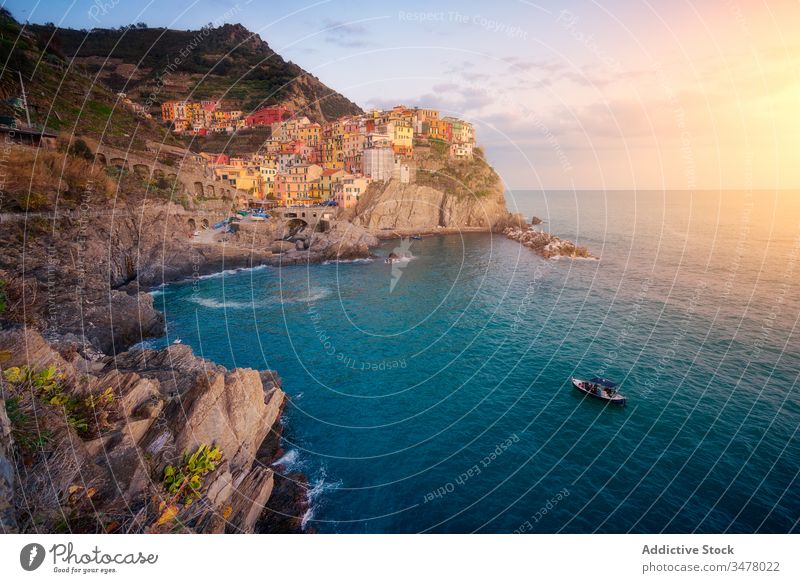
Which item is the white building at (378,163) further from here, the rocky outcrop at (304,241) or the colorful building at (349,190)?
the rocky outcrop at (304,241)

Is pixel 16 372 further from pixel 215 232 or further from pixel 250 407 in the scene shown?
pixel 215 232

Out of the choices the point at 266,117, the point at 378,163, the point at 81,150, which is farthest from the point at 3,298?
the point at 266,117

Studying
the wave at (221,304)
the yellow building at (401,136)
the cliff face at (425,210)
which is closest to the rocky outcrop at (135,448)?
the wave at (221,304)

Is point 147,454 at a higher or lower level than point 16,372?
lower

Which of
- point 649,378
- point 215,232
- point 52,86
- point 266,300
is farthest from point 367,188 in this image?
point 649,378

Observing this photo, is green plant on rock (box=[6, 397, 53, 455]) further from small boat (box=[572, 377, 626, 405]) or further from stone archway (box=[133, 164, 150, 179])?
stone archway (box=[133, 164, 150, 179])

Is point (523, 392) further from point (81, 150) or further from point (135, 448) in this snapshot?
point (81, 150)
